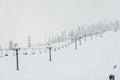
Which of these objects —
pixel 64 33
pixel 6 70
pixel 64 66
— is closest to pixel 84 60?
pixel 64 66

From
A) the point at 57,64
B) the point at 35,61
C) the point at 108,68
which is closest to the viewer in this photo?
the point at 108,68

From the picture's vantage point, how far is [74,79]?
33.8 metres

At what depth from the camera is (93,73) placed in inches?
1389

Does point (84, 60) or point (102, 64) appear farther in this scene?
point (84, 60)

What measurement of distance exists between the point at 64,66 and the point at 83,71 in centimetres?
Answer: 567

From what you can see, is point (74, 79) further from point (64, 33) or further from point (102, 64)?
point (64, 33)

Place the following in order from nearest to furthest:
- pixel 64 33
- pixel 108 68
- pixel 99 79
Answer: pixel 99 79
pixel 108 68
pixel 64 33

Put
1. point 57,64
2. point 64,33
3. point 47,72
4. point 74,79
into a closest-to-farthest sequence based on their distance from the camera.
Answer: point 74,79
point 47,72
point 57,64
point 64,33

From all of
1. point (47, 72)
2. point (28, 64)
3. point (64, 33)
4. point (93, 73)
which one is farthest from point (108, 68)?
point (64, 33)

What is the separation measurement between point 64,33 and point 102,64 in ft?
450

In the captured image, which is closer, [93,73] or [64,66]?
[93,73]

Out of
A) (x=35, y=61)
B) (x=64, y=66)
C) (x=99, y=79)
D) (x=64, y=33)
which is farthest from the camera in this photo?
(x=64, y=33)

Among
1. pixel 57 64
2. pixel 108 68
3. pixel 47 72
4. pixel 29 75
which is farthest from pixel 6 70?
pixel 108 68

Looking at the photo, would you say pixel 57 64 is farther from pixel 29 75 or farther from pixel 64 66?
pixel 29 75
